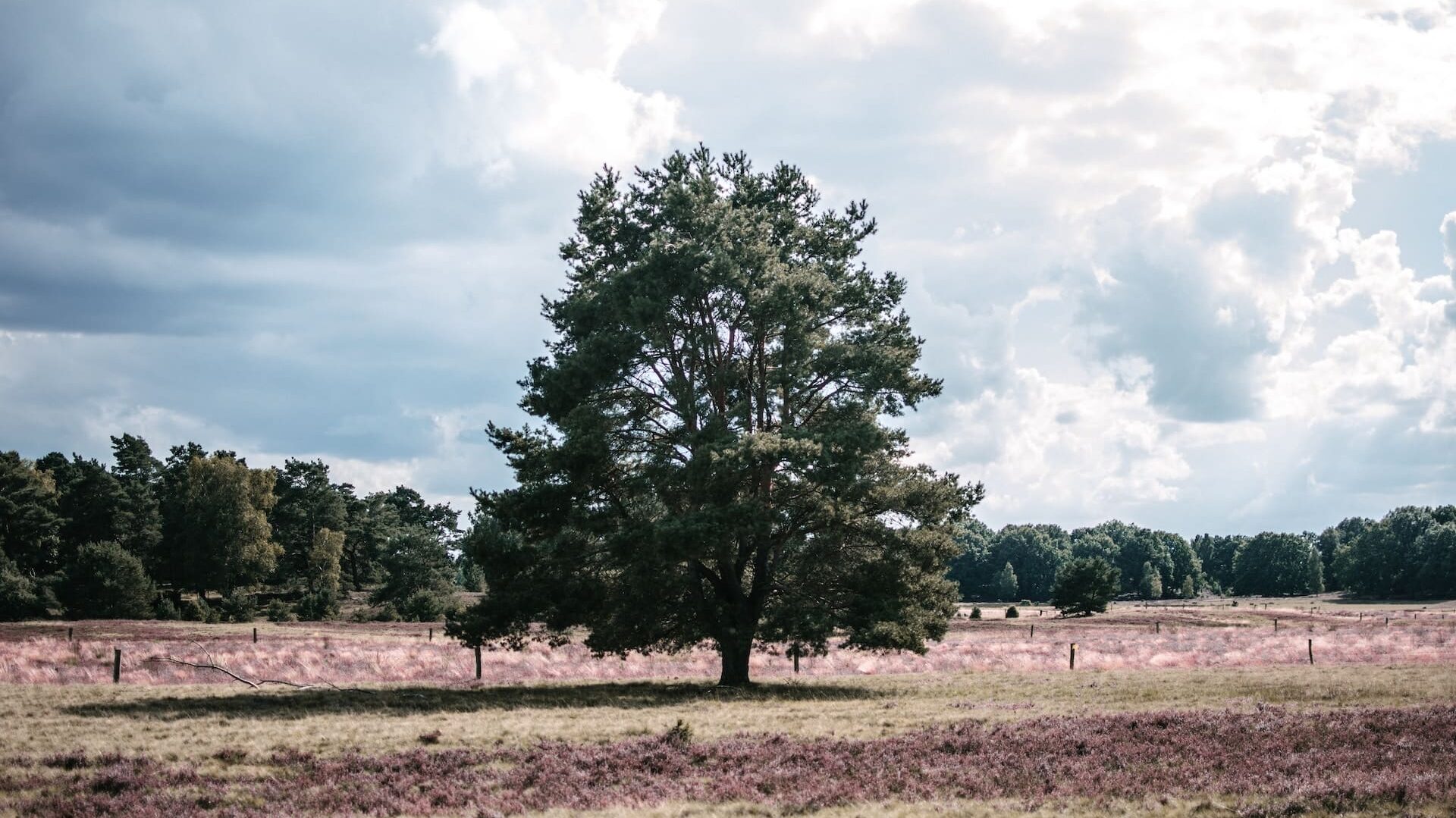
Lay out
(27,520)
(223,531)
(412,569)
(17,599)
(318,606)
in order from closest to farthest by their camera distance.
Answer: (17,599)
(27,520)
(318,606)
(223,531)
(412,569)

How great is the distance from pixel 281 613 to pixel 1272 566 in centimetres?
16357

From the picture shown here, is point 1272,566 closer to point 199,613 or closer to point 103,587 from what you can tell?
point 199,613

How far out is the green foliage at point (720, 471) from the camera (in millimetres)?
25969

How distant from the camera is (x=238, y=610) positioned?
7938cm

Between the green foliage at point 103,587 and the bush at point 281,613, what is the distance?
28.8 feet

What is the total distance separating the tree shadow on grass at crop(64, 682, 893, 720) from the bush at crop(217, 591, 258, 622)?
59213 millimetres

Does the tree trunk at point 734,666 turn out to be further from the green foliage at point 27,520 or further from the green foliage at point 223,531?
the green foliage at point 27,520

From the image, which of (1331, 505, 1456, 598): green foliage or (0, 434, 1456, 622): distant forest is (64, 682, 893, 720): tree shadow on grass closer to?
(0, 434, 1456, 622): distant forest

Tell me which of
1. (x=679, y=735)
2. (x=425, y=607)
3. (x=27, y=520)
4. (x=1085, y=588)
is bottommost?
(x=425, y=607)

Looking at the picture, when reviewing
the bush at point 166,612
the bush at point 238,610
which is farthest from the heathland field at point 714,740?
the bush at point 238,610

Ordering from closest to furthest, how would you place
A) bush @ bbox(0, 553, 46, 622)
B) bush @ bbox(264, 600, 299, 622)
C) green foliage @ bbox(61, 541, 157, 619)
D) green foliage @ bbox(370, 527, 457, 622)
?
bush @ bbox(0, 553, 46, 622) → green foliage @ bbox(61, 541, 157, 619) → bush @ bbox(264, 600, 299, 622) → green foliage @ bbox(370, 527, 457, 622)

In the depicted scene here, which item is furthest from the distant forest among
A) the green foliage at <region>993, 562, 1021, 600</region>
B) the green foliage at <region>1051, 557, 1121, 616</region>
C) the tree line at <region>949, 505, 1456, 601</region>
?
the green foliage at <region>993, 562, 1021, 600</region>

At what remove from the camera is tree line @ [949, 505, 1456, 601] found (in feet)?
496

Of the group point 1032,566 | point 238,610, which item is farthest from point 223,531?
point 1032,566
